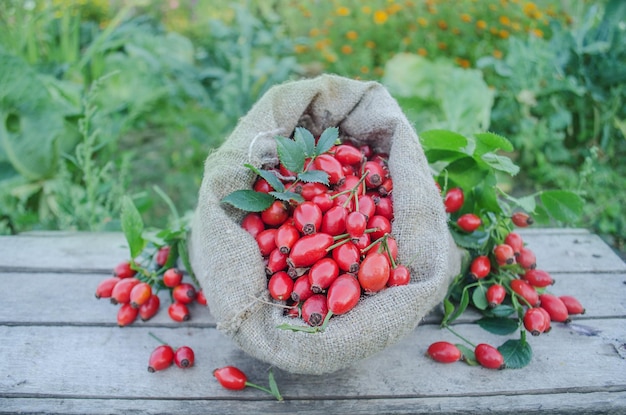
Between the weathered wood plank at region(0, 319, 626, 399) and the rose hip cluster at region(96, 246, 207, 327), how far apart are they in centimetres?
5

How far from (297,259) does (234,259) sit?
0.15 metres

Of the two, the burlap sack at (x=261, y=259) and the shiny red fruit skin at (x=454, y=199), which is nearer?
the burlap sack at (x=261, y=259)

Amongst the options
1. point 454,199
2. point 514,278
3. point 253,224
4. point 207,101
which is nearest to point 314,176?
point 253,224

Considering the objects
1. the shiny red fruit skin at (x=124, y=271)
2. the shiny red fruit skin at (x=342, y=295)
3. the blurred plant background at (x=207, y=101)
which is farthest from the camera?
the blurred plant background at (x=207, y=101)

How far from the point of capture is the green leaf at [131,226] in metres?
1.36

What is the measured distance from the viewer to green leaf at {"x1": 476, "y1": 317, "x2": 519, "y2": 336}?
A: 4.26 ft

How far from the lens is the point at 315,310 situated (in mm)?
1017

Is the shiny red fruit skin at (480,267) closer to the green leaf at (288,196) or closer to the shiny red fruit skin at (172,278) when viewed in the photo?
the green leaf at (288,196)

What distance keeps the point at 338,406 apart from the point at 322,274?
33 cm

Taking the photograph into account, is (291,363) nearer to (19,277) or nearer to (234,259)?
(234,259)

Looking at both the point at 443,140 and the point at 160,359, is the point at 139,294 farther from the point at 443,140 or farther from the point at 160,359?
the point at 443,140

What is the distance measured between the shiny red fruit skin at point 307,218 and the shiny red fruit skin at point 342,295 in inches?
4.7

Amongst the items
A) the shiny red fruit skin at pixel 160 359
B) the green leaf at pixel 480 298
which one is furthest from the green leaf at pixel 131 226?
the green leaf at pixel 480 298

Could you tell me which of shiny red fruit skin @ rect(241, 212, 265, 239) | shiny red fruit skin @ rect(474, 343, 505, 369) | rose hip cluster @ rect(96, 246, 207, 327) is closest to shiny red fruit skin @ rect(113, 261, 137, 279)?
rose hip cluster @ rect(96, 246, 207, 327)
